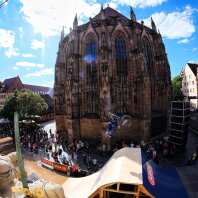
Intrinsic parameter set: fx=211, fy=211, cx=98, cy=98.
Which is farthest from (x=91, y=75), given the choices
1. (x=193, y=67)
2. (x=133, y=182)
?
(x=193, y=67)

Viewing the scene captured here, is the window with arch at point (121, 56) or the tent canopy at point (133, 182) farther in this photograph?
the window with arch at point (121, 56)

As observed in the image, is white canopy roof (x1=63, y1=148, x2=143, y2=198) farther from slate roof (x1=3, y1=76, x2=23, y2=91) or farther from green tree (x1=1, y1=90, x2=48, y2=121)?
slate roof (x1=3, y1=76, x2=23, y2=91)

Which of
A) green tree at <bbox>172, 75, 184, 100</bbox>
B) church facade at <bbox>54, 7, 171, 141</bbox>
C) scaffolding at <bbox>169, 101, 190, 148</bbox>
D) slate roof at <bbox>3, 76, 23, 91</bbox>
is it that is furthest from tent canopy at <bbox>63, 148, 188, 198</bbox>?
slate roof at <bbox>3, 76, 23, 91</bbox>

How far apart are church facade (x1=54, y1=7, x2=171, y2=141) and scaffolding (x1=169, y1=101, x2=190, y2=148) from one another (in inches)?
139

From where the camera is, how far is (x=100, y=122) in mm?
25234

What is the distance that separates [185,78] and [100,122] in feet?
128

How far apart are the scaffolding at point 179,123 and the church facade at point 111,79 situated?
3.54m

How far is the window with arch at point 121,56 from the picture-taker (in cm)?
2675

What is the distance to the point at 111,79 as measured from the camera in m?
25.8

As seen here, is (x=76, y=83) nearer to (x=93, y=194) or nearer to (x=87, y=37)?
(x=87, y=37)

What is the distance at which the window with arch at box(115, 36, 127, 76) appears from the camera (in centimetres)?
2675

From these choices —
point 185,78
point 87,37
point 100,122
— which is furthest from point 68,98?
point 185,78

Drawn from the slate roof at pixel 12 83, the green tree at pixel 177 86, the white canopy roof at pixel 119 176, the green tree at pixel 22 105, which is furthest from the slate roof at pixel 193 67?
the slate roof at pixel 12 83

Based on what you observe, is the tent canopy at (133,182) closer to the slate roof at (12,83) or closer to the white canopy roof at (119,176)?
the white canopy roof at (119,176)
